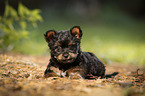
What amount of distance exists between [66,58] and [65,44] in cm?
31

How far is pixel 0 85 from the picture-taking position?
2869mm

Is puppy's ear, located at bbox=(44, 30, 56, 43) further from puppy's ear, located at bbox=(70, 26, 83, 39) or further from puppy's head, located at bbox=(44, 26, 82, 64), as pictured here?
puppy's ear, located at bbox=(70, 26, 83, 39)

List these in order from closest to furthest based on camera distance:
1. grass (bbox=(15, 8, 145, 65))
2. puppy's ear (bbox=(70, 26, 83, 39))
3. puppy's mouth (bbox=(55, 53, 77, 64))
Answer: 1. puppy's mouth (bbox=(55, 53, 77, 64))
2. puppy's ear (bbox=(70, 26, 83, 39))
3. grass (bbox=(15, 8, 145, 65))

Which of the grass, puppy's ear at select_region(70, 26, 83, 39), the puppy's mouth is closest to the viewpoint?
the puppy's mouth

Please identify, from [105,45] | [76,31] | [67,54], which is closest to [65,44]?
[67,54]

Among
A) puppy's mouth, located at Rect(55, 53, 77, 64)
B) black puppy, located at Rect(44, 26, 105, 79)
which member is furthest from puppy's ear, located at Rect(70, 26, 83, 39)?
puppy's mouth, located at Rect(55, 53, 77, 64)

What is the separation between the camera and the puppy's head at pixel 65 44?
3494 mm

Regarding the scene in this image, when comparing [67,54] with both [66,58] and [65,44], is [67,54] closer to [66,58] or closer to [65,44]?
[66,58]

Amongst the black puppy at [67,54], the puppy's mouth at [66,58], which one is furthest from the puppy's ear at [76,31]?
the puppy's mouth at [66,58]

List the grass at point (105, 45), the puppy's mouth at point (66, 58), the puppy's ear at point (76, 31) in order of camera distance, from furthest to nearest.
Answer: the grass at point (105, 45) < the puppy's ear at point (76, 31) < the puppy's mouth at point (66, 58)

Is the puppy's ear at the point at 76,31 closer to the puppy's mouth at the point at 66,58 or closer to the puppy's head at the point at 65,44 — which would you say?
the puppy's head at the point at 65,44

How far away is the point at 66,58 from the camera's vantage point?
3.46 metres

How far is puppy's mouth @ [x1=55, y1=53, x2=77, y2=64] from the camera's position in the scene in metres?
3.46

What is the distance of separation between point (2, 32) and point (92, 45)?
18.6 ft
